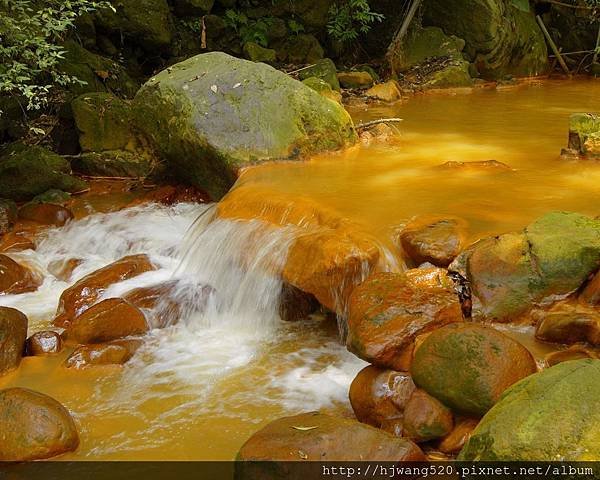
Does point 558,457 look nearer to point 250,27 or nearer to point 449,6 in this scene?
point 250,27

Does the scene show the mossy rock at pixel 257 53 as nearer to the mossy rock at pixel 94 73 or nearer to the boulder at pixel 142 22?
the boulder at pixel 142 22

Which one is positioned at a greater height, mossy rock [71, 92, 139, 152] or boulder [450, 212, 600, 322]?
mossy rock [71, 92, 139, 152]

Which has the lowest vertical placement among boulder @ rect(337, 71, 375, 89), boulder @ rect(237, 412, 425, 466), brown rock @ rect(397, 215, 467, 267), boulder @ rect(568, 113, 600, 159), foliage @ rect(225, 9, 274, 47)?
boulder @ rect(237, 412, 425, 466)

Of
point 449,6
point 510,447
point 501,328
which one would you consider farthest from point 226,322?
point 449,6

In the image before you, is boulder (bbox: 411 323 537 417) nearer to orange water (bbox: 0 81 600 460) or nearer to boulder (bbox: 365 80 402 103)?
orange water (bbox: 0 81 600 460)

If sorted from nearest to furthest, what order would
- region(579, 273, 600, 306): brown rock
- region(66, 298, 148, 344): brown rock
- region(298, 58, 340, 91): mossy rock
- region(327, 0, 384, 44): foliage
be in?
region(579, 273, 600, 306): brown rock < region(66, 298, 148, 344): brown rock < region(298, 58, 340, 91): mossy rock < region(327, 0, 384, 44): foliage

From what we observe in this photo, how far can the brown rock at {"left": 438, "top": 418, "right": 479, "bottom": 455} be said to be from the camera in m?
3.51

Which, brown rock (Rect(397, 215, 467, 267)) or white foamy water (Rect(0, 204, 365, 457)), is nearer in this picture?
white foamy water (Rect(0, 204, 365, 457))

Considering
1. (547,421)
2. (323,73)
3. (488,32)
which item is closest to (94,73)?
(323,73)

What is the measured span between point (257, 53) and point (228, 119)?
617 cm

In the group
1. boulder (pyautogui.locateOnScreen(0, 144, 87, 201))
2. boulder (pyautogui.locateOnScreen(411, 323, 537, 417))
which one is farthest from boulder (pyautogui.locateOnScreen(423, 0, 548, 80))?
A: boulder (pyautogui.locateOnScreen(411, 323, 537, 417))

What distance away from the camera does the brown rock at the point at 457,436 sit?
11.5ft

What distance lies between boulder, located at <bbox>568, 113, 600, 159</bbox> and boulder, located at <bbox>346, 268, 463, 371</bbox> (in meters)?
3.70

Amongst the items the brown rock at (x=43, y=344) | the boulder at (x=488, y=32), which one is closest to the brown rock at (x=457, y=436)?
the brown rock at (x=43, y=344)
